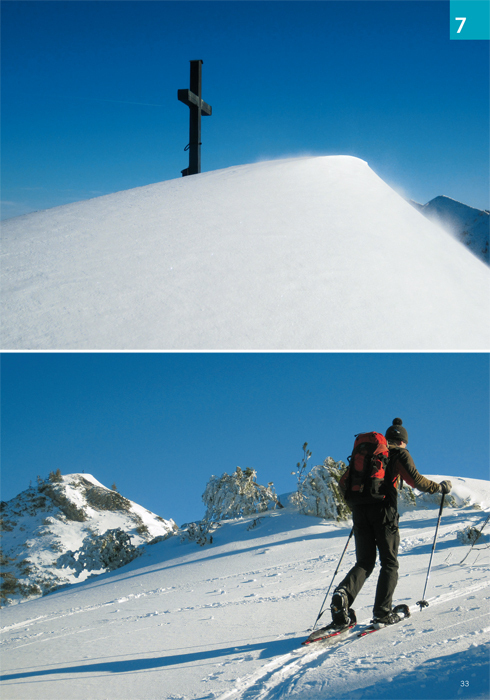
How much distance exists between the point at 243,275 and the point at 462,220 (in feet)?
20.4

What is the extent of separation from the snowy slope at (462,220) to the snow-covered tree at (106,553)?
23.0 feet

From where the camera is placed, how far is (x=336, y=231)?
19.3 ft

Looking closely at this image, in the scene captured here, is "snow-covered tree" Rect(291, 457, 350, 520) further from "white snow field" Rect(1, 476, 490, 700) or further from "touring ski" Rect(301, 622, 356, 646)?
"touring ski" Rect(301, 622, 356, 646)

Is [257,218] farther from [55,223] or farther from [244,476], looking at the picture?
[244,476]

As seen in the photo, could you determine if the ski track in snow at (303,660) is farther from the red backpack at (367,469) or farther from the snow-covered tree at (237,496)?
the snow-covered tree at (237,496)

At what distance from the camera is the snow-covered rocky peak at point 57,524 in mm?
15359

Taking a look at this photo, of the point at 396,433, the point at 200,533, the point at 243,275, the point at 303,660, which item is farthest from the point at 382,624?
the point at 200,533

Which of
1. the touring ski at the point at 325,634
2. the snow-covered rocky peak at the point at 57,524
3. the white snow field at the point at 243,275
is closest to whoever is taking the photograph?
the touring ski at the point at 325,634

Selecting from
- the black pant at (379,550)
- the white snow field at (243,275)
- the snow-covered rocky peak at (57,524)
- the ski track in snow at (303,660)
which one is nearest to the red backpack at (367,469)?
the black pant at (379,550)

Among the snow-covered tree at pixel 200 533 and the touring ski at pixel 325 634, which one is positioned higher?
the touring ski at pixel 325 634

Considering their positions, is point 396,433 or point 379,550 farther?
point 396,433

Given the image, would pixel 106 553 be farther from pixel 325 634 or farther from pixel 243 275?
pixel 325 634

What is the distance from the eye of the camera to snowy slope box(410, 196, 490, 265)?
8060mm

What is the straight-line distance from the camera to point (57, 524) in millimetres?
17719
